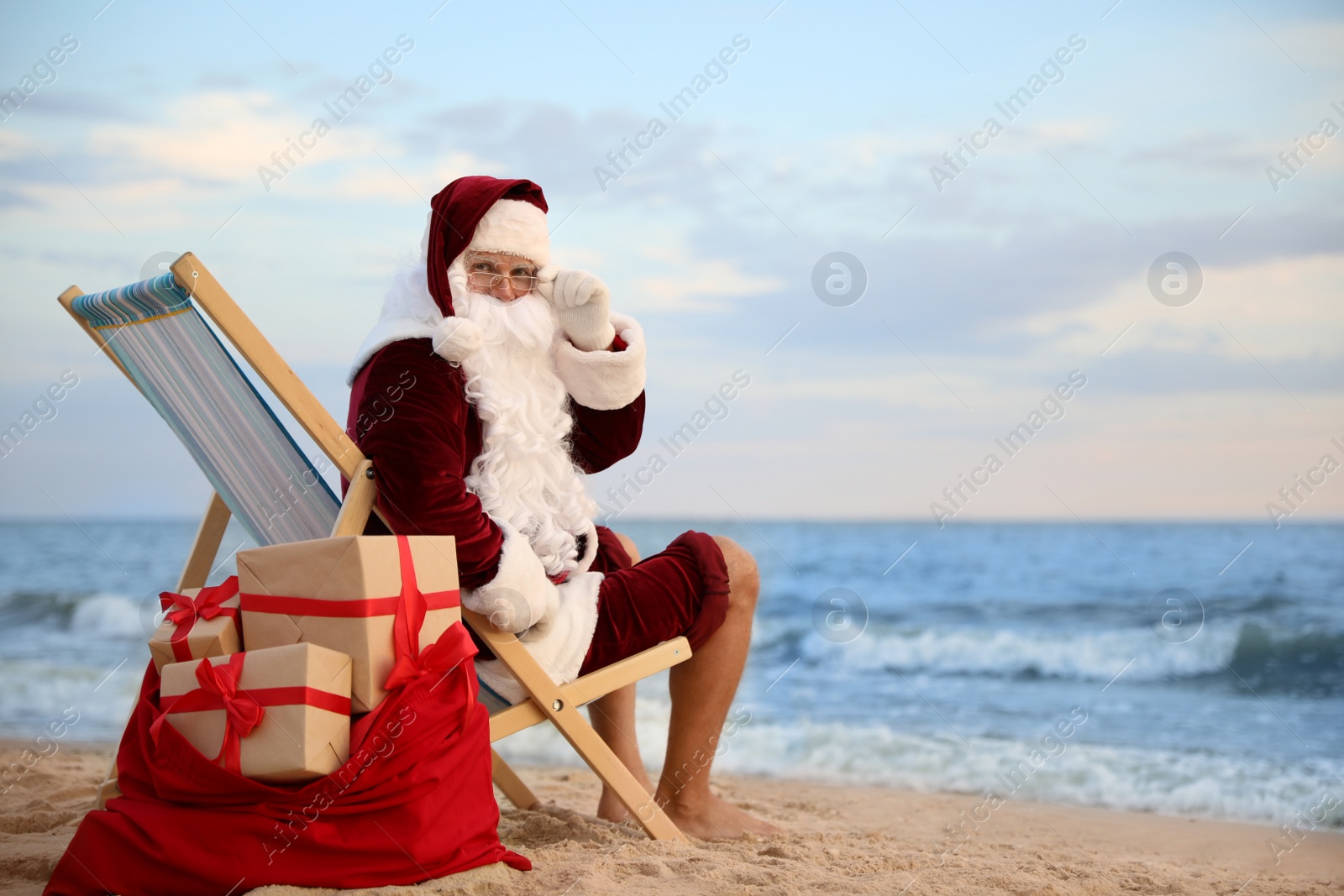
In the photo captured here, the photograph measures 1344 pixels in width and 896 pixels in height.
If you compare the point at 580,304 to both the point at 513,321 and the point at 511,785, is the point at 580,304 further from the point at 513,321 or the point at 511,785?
the point at 511,785

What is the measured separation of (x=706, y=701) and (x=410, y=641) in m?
1.07

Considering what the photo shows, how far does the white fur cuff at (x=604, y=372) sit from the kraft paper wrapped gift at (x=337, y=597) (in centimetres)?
90

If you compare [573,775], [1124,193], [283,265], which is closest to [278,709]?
[573,775]

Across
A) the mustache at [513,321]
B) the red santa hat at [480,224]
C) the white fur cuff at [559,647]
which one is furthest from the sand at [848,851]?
the red santa hat at [480,224]

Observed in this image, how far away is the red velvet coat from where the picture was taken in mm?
2281

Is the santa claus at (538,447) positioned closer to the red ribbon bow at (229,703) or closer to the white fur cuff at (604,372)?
the white fur cuff at (604,372)

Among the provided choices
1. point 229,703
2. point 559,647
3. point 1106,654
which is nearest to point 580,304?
point 559,647

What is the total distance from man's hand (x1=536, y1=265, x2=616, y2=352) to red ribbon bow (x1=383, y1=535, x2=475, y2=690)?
96 cm

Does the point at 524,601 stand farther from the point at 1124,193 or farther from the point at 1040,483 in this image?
the point at 1040,483

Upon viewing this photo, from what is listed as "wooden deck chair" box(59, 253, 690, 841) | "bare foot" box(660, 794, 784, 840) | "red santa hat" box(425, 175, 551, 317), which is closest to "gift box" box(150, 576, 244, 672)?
"wooden deck chair" box(59, 253, 690, 841)

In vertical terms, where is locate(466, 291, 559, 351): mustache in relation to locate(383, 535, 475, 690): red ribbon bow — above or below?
above

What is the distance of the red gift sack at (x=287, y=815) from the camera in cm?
198

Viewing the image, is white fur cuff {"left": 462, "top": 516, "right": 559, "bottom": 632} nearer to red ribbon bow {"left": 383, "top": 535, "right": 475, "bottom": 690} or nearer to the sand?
red ribbon bow {"left": 383, "top": 535, "right": 475, "bottom": 690}

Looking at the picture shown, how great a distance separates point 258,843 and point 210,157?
848 centimetres
